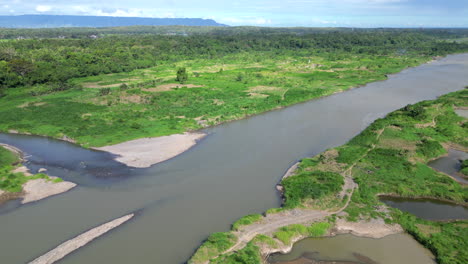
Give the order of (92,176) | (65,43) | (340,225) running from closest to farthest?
(340,225)
(92,176)
(65,43)

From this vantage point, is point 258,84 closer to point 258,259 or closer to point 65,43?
point 258,259

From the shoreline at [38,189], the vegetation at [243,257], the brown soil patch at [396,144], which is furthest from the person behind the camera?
the brown soil patch at [396,144]

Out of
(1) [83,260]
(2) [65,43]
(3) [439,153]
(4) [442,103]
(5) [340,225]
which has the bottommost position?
(1) [83,260]

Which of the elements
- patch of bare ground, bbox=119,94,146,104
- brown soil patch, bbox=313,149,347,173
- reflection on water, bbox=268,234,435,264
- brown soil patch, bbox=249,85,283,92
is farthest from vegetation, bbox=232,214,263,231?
brown soil patch, bbox=249,85,283,92

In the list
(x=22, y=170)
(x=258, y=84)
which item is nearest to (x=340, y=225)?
(x=22, y=170)

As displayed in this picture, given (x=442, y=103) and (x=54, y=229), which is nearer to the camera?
(x=54, y=229)

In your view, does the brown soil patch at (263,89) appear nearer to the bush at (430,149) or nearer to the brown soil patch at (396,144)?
the brown soil patch at (396,144)

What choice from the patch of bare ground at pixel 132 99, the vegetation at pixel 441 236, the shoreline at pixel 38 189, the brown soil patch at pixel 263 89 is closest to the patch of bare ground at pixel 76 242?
the shoreline at pixel 38 189
